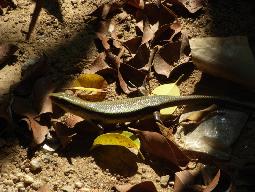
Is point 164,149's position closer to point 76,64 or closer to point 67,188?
point 67,188

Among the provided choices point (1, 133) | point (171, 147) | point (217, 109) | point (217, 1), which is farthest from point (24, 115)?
point (217, 1)

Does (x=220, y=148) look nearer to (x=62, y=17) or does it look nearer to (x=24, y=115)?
(x=24, y=115)

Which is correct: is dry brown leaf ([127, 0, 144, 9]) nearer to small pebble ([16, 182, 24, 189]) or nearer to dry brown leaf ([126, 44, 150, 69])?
dry brown leaf ([126, 44, 150, 69])

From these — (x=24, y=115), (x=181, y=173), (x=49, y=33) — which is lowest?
(x=181, y=173)

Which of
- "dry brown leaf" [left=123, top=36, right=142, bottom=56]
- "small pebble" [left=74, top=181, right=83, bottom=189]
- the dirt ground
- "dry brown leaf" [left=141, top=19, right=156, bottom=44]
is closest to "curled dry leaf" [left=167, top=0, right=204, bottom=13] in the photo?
the dirt ground

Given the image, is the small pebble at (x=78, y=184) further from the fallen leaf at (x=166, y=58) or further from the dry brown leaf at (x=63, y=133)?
the fallen leaf at (x=166, y=58)

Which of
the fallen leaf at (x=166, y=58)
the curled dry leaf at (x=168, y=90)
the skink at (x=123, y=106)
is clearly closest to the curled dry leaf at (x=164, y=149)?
the skink at (x=123, y=106)

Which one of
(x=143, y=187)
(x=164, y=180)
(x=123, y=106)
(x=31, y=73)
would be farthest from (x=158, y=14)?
(x=143, y=187)
